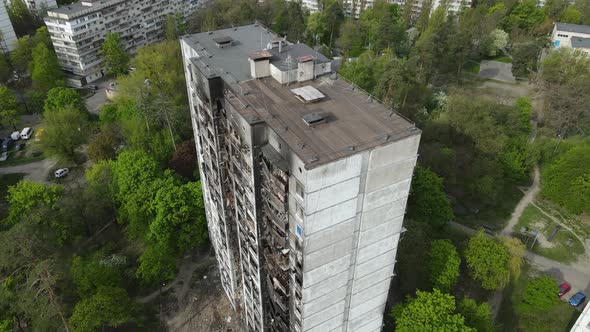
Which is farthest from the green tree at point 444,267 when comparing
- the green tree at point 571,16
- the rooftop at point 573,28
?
the green tree at point 571,16

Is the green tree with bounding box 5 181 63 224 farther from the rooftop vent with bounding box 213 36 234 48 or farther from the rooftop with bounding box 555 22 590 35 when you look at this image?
the rooftop with bounding box 555 22 590 35

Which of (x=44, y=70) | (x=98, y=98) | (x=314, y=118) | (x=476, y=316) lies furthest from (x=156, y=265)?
(x=44, y=70)

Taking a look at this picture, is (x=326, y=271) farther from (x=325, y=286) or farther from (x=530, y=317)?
(x=530, y=317)

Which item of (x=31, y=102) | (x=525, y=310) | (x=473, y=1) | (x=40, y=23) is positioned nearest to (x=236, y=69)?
(x=525, y=310)

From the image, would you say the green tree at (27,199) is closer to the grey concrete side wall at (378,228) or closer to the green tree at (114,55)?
the grey concrete side wall at (378,228)

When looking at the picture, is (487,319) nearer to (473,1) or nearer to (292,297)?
(292,297)

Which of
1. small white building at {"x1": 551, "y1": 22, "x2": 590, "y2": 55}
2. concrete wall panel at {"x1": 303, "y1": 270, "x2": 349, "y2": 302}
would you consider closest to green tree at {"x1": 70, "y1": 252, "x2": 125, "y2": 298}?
concrete wall panel at {"x1": 303, "y1": 270, "x2": 349, "y2": 302}
